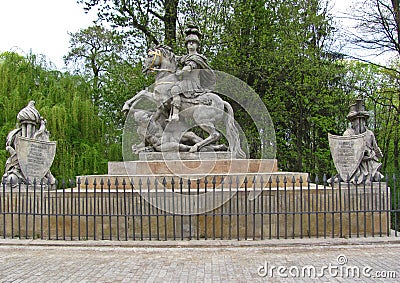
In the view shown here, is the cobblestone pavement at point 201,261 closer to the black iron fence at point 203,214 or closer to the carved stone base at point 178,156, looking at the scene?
the black iron fence at point 203,214

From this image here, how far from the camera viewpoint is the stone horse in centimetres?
1309

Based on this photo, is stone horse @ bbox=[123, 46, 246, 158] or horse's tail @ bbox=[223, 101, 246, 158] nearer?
stone horse @ bbox=[123, 46, 246, 158]

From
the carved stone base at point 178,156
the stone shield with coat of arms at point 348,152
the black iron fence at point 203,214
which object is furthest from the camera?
the carved stone base at point 178,156

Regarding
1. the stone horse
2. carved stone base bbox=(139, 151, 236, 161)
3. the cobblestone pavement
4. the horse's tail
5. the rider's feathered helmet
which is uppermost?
the rider's feathered helmet

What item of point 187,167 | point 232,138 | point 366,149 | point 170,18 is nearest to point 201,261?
point 187,167

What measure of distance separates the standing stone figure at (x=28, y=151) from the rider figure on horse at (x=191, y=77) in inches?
132

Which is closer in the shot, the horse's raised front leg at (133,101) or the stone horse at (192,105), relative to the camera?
the stone horse at (192,105)

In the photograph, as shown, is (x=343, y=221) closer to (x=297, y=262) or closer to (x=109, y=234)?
(x=297, y=262)

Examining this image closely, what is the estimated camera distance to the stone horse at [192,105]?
13.1m

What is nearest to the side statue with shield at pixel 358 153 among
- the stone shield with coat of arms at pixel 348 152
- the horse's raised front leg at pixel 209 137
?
the stone shield with coat of arms at pixel 348 152

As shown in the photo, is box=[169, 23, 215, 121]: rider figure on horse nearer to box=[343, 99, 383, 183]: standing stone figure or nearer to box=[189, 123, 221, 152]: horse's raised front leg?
box=[189, 123, 221, 152]: horse's raised front leg

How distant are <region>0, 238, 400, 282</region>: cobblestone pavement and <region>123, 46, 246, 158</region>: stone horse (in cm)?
409

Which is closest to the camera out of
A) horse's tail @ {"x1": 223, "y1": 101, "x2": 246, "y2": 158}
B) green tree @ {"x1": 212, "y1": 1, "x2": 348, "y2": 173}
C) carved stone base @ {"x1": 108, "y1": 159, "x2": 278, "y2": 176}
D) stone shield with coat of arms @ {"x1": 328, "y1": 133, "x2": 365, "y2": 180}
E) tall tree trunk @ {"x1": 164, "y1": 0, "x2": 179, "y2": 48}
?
stone shield with coat of arms @ {"x1": 328, "y1": 133, "x2": 365, "y2": 180}

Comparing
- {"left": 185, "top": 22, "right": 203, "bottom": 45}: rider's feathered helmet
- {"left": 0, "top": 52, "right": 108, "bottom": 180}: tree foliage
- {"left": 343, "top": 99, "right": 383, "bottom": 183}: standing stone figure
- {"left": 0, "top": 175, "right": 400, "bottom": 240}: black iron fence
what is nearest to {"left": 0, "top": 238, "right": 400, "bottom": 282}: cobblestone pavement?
{"left": 0, "top": 175, "right": 400, "bottom": 240}: black iron fence
